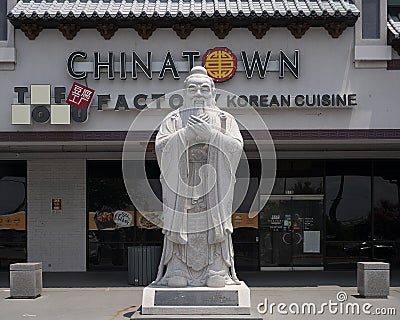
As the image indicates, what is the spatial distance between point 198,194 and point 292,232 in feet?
35.4

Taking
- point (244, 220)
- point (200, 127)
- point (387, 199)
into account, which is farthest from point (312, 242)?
point (200, 127)

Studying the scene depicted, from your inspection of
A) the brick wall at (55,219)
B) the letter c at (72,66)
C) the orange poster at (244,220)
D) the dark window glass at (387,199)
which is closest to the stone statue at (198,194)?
the letter c at (72,66)

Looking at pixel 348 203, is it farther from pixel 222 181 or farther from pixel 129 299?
pixel 222 181

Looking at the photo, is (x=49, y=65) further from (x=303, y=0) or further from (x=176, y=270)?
(x=176, y=270)

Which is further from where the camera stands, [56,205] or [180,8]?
[56,205]

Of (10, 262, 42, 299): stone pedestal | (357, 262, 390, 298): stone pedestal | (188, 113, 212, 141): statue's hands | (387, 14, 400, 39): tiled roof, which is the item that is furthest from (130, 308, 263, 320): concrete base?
(387, 14, 400, 39): tiled roof

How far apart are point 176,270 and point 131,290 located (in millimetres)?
6165

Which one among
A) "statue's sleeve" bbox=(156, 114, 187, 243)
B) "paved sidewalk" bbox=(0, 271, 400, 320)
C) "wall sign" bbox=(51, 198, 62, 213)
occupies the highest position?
"statue's sleeve" bbox=(156, 114, 187, 243)

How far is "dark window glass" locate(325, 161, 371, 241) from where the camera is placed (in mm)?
20891

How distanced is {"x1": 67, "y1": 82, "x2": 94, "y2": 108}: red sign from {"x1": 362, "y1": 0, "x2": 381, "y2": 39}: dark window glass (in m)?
6.54

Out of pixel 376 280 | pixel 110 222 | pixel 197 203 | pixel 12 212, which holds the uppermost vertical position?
pixel 197 203

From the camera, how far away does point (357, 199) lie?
826 inches

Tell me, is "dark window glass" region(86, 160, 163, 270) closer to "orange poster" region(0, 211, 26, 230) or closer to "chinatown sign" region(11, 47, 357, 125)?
"orange poster" region(0, 211, 26, 230)

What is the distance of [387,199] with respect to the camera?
21016 mm
